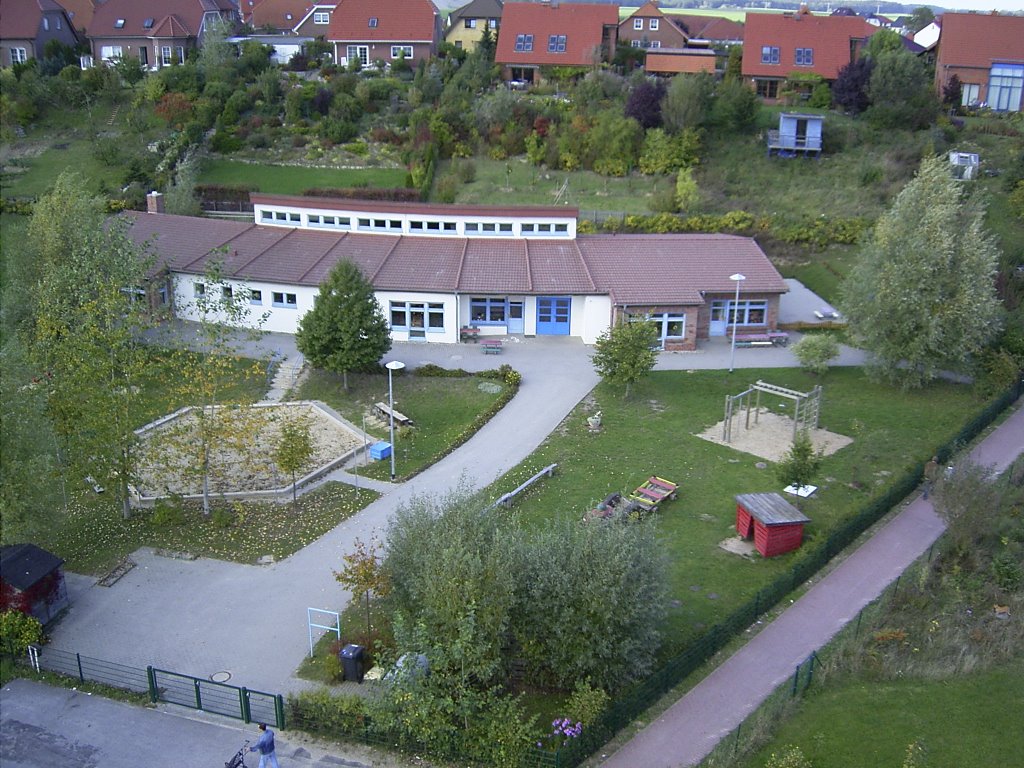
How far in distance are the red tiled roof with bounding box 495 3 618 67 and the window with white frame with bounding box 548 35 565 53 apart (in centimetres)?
22

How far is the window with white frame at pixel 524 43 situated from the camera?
212 feet

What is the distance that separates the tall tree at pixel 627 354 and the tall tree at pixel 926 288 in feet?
23.9

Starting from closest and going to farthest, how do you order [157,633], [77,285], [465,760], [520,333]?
[465,760] < [157,633] < [77,285] < [520,333]

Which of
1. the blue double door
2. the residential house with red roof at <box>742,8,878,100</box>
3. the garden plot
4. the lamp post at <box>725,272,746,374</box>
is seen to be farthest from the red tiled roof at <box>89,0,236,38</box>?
the lamp post at <box>725,272,746,374</box>

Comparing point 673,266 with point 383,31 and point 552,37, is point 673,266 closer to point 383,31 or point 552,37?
point 552,37

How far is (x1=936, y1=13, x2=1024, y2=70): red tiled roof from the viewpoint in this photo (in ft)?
191

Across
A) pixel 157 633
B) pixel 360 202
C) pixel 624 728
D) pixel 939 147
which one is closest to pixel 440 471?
pixel 157 633

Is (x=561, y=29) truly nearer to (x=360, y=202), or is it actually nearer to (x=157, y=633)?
(x=360, y=202)

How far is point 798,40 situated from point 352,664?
186 feet

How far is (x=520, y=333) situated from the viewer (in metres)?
36.6

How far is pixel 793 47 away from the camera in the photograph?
202ft

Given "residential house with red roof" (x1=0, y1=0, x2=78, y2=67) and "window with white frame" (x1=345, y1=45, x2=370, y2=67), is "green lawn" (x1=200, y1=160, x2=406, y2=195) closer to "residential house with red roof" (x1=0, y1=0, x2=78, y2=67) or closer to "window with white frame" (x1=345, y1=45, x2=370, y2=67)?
"window with white frame" (x1=345, y1=45, x2=370, y2=67)

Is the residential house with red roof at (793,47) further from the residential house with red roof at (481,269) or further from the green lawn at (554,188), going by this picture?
the residential house with red roof at (481,269)

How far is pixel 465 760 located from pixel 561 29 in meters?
58.7
